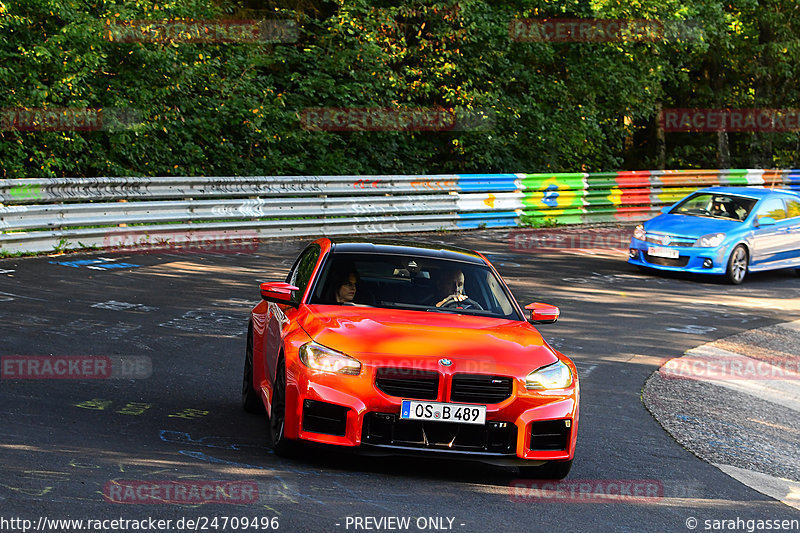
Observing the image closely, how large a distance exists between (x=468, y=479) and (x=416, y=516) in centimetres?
112

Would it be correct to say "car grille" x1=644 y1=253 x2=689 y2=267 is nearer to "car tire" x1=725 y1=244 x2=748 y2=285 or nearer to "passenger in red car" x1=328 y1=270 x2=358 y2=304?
"car tire" x1=725 y1=244 x2=748 y2=285

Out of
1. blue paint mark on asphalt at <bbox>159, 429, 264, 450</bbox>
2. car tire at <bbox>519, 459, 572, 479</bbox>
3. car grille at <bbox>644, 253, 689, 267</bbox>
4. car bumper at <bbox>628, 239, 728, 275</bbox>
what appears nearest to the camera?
car tire at <bbox>519, 459, 572, 479</bbox>

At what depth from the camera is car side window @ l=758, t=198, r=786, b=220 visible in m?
20.0

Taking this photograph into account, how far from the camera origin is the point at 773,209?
20.3 m

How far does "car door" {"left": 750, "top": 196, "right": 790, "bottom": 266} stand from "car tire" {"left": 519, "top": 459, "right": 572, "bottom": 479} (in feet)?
44.0

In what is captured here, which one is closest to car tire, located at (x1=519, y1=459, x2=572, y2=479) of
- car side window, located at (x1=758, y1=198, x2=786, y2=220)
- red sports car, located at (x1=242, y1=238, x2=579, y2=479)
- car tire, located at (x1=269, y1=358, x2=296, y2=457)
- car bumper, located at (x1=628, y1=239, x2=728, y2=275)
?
red sports car, located at (x1=242, y1=238, x2=579, y2=479)

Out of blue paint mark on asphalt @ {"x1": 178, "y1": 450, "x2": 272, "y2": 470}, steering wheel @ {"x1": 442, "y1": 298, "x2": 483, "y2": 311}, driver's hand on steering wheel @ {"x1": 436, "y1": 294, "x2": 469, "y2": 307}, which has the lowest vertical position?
blue paint mark on asphalt @ {"x1": 178, "y1": 450, "x2": 272, "y2": 470}

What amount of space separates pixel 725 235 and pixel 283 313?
42.0 feet

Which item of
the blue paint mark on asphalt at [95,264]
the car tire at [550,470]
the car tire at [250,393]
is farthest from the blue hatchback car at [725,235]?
the car tire at [550,470]

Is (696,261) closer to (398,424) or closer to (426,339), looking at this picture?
(426,339)

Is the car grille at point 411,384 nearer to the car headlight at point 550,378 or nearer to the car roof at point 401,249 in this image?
the car headlight at point 550,378

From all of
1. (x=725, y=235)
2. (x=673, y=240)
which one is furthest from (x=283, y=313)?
(x=725, y=235)

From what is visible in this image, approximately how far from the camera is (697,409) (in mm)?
10031

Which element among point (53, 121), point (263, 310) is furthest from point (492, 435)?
point (53, 121)
